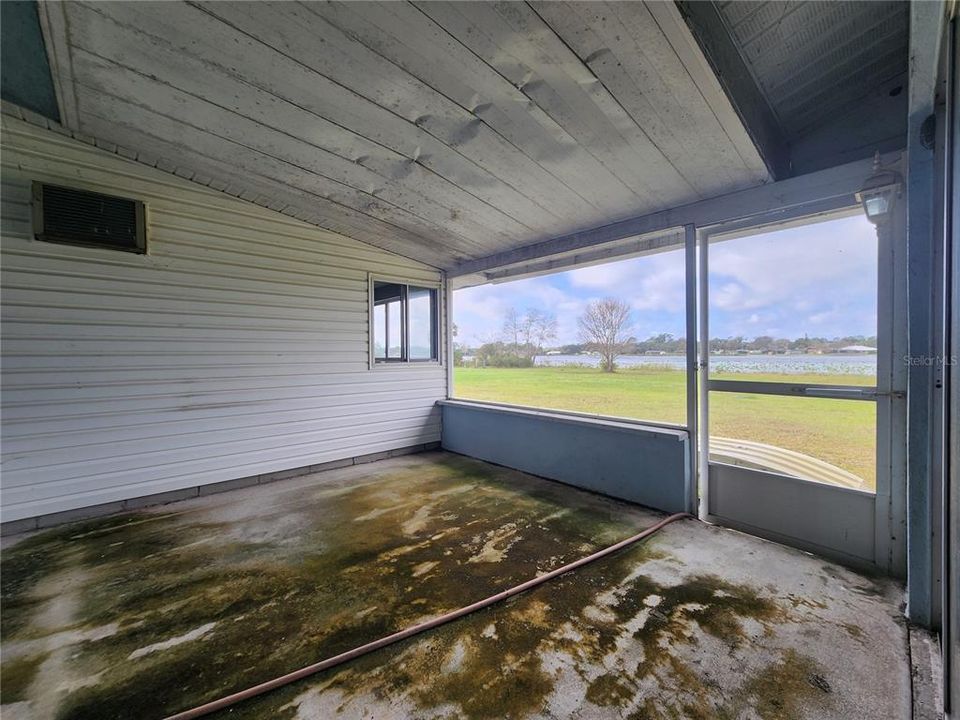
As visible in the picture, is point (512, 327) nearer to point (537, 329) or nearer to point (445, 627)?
point (537, 329)

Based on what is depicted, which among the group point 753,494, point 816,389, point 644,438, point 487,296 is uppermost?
point 487,296

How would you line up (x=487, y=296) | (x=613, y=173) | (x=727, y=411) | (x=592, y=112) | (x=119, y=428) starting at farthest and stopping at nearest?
(x=487, y=296)
(x=119, y=428)
(x=727, y=411)
(x=613, y=173)
(x=592, y=112)

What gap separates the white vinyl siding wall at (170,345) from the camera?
301 cm

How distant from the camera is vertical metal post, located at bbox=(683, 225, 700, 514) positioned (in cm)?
318

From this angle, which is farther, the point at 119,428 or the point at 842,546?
the point at 119,428

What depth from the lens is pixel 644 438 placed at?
3.42 metres

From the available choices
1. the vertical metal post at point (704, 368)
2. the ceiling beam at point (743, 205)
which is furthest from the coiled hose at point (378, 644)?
the ceiling beam at point (743, 205)

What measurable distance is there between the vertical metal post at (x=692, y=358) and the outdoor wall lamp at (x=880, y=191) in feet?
3.41

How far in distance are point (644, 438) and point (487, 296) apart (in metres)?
3.18

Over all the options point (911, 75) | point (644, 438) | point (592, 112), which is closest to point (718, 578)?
point (644, 438)

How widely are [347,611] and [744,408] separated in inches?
125

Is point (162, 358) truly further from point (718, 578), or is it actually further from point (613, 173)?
point (718, 578)

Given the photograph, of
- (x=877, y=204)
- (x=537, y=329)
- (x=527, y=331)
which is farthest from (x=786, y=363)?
(x=527, y=331)

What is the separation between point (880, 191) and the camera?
2.30m
